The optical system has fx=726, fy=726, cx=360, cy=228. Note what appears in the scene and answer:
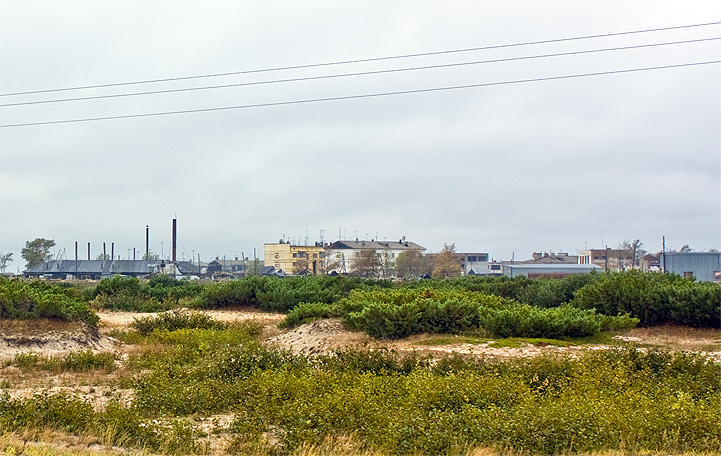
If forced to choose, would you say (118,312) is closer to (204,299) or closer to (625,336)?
(204,299)

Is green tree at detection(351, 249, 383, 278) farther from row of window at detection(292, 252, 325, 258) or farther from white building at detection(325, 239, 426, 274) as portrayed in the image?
row of window at detection(292, 252, 325, 258)

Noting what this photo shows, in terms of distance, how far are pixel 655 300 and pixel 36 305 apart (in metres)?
17.7

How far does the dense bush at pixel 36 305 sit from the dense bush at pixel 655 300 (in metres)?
15.5

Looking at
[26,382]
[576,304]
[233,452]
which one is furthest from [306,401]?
[576,304]

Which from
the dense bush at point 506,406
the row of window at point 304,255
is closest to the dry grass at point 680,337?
the dense bush at point 506,406

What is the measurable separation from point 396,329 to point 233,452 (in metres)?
9.90

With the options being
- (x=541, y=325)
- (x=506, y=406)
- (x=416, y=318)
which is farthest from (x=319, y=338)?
(x=506, y=406)

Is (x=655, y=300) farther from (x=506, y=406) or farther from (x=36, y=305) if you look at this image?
(x=36, y=305)

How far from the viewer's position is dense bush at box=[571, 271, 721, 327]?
20.2m

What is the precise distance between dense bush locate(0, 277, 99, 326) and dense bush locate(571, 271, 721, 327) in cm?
1550

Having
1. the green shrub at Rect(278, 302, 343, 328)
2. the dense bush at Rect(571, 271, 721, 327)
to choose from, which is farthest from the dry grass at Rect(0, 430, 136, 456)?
the dense bush at Rect(571, 271, 721, 327)

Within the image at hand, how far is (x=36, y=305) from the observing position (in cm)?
2033

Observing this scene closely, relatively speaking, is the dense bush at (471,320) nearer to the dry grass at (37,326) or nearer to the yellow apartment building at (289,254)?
the dry grass at (37,326)

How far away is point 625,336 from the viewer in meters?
19.2
